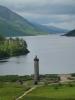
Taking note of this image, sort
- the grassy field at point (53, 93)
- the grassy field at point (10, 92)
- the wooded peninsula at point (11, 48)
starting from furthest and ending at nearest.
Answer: the wooded peninsula at point (11, 48) < the grassy field at point (10, 92) < the grassy field at point (53, 93)

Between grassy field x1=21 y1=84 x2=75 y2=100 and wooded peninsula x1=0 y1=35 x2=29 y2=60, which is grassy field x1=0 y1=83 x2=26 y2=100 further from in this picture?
wooded peninsula x1=0 y1=35 x2=29 y2=60

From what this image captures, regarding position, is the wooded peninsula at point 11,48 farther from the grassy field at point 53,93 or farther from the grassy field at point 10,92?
the grassy field at point 53,93

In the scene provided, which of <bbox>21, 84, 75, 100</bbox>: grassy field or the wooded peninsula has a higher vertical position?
the wooded peninsula

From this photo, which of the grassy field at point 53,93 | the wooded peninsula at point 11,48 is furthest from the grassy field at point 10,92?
the wooded peninsula at point 11,48

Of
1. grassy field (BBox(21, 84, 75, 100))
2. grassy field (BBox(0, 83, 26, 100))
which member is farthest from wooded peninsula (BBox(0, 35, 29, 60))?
grassy field (BBox(21, 84, 75, 100))

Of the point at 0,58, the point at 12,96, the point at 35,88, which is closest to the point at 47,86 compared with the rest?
the point at 35,88

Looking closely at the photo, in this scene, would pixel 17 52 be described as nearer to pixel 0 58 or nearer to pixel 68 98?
pixel 0 58

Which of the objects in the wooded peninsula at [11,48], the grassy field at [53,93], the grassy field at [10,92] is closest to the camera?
the grassy field at [53,93]

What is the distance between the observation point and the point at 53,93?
162 feet

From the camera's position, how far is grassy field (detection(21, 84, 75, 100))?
45.6 meters

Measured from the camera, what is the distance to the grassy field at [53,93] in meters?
45.6

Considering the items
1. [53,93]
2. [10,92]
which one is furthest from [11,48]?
[53,93]

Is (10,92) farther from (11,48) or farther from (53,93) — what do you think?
(11,48)

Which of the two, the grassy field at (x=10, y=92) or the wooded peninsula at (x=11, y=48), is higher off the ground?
Answer: the wooded peninsula at (x=11, y=48)
